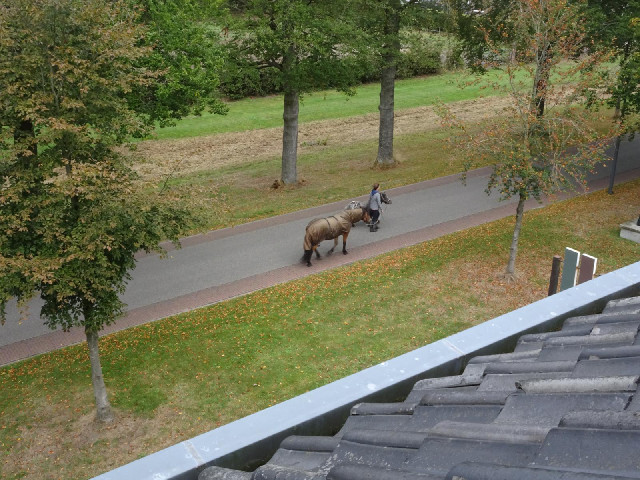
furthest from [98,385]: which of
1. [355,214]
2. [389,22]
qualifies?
[389,22]

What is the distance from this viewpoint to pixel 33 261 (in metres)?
8.99

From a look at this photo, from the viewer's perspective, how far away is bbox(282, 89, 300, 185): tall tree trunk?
76.8 feet

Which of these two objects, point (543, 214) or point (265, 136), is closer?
point (543, 214)

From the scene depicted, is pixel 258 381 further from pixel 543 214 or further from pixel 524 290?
pixel 543 214

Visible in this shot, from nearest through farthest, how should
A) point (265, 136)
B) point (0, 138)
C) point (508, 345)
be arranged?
point (508, 345), point (0, 138), point (265, 136)

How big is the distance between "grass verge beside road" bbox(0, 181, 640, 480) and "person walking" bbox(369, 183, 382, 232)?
5.78ft

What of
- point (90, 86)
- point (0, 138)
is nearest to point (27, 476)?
point (0, 138)

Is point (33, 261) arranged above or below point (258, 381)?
above

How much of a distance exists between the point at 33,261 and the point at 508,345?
7.31 meters

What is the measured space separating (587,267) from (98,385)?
9212 millimetres

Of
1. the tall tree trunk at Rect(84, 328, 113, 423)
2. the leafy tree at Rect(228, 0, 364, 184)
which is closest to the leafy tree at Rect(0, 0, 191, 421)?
the tall tree trunk at Rect(84, 328, 113, 423)

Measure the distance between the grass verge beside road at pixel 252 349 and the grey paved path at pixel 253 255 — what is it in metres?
0.64

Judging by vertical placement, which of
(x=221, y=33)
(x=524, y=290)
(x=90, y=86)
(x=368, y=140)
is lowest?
(x=524, y=290)

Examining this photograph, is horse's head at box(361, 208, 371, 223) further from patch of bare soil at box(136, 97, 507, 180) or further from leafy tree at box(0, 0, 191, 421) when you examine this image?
patch of bare soil at box(136, 97, 507, 180)
